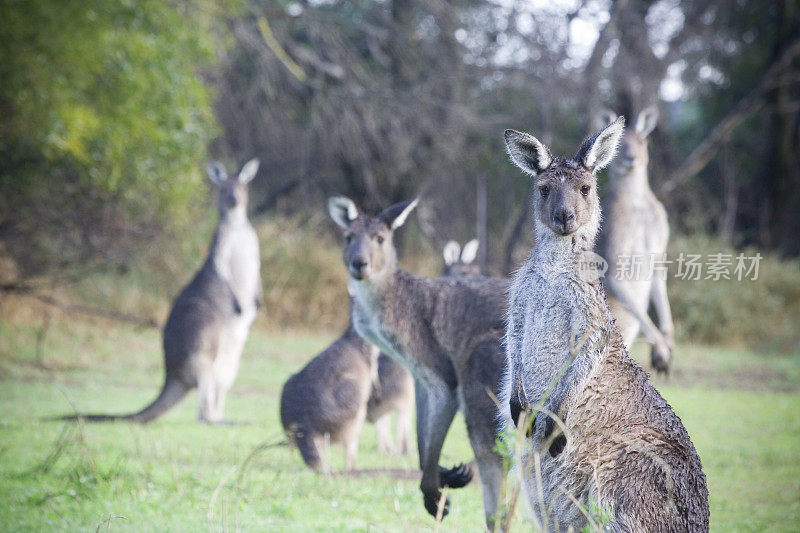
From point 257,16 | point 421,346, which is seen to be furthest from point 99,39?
point 421,346

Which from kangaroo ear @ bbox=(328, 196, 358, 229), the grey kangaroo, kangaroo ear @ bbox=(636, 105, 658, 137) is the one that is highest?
kangaroo ear @ bbox=(636, 105, 658, 137)

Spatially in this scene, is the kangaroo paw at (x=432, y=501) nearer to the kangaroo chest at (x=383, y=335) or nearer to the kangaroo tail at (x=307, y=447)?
the kangaroo chest at (x=383, y=335)

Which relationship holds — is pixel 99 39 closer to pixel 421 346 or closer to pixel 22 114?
pixel 22 114

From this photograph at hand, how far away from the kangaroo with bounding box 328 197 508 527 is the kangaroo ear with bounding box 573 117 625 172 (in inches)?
32.2

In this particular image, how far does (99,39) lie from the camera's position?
9.15m

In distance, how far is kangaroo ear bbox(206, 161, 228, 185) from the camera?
31.6ft

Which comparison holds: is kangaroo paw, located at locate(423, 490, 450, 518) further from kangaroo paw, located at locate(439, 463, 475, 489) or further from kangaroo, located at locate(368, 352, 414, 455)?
kangaroo, located at locate(368, 352, 414, 455)

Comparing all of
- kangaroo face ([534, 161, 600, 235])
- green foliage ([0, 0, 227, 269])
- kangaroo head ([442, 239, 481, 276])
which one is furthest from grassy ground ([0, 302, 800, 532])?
green foliage ([0, 0, 227, 269])

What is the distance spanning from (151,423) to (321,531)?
3563 millimetres

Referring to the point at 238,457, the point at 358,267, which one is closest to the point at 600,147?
the point at 358,267

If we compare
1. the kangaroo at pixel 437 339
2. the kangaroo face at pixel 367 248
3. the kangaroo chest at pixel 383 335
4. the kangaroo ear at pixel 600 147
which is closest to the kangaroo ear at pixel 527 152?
the kangaroo ear at pixel 600 147

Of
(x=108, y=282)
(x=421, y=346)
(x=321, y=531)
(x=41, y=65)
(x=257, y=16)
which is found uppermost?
(x=257, y=16)

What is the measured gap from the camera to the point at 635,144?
21.2 feet

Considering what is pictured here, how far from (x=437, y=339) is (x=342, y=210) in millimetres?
1454
